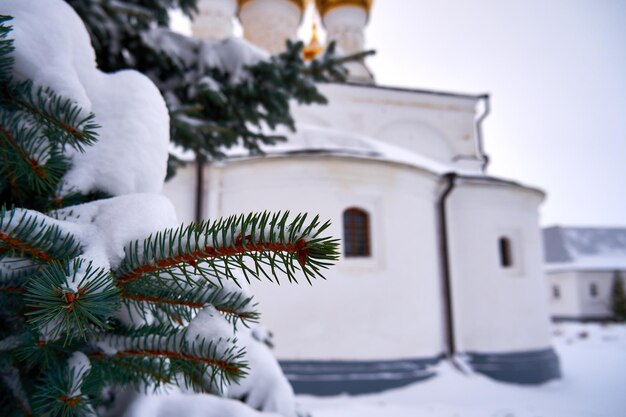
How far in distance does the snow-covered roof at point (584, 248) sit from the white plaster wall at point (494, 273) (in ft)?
77.0

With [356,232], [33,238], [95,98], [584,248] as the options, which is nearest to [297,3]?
[356,232]

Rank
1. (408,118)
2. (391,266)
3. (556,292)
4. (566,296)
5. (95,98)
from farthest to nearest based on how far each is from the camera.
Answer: (556,292) < (566,296) < (408,118) < (391,266) < (95,98)

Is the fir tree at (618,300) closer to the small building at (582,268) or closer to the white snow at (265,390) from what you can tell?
the small building at (582,268)

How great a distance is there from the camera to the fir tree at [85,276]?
2.24ft

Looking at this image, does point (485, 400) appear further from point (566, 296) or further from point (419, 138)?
point (566, 296)

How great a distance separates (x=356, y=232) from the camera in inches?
352

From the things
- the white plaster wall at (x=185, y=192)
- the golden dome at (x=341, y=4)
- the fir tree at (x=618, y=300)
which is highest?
the golden dome at (x=341, y=4)

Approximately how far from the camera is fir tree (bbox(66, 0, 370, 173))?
2861 mm

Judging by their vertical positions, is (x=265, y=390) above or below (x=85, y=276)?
below

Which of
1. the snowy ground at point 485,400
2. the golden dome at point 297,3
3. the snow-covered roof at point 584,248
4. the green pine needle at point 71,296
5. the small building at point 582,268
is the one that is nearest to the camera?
the green pine needle at point 71,296

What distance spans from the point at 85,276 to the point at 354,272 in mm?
7982

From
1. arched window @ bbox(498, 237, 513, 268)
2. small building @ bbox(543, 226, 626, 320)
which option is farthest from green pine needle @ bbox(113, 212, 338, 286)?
small building @ bbox(543, 226, 626, 320)

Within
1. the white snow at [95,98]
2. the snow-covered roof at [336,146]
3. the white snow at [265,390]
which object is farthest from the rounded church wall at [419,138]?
the white snow at [95,98]

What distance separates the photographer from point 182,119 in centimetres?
273
